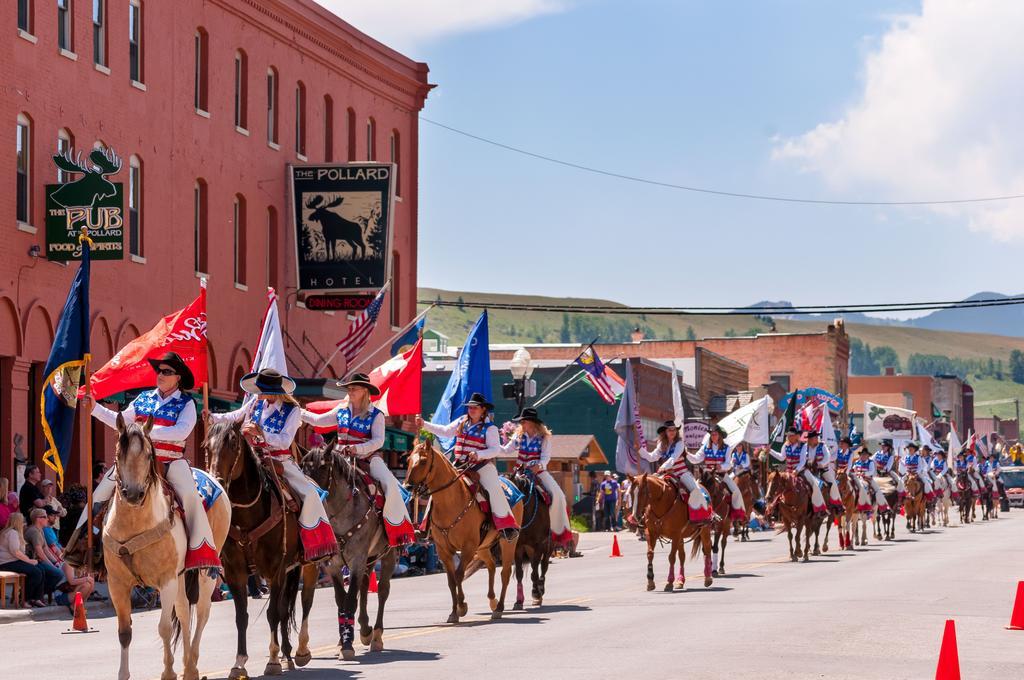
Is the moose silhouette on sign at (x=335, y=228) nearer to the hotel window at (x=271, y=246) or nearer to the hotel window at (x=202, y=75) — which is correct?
the hotel window at (x=271, y=246)

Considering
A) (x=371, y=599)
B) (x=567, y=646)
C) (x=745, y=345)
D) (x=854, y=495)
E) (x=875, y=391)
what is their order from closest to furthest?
(x=567, y=646)
(x=371, y=599)
(x=854, y=495)
(x=745, y=345)
(x=875, y=391)

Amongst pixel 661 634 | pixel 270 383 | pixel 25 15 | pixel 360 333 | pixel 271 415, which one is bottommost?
pixel 661 634

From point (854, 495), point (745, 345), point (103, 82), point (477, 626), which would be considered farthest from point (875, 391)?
point (477, 626)

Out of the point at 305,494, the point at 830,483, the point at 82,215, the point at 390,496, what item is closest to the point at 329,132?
the point at 82,215

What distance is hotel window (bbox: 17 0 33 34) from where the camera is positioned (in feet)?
105

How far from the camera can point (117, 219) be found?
104 feet

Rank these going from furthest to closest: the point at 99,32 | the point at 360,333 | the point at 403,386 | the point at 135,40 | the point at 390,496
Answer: the point at 360,333 < the point at 135,40 < the point at 99,32 < the point at 403,386 < the point at 390,496

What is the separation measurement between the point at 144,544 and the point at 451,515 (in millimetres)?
7293

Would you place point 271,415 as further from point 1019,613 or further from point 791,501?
point 791,501

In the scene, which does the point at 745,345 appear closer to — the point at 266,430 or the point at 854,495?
the point at 854,495

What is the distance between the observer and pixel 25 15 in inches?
1271

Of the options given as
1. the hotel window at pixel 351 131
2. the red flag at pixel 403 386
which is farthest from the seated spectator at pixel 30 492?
the hotel window at pixel 351 131

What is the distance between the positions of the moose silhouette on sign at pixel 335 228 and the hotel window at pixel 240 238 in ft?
6.47

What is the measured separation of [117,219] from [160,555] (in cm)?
1890
